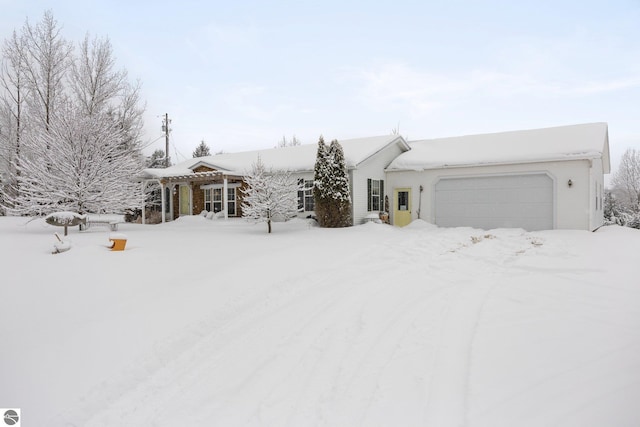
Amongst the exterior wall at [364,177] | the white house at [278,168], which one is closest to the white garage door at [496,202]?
the exterior wall at [364,177]

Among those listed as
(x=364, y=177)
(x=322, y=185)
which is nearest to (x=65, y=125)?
(x=322, y=185)

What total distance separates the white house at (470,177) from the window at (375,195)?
0.05m

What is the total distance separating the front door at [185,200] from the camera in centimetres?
2226

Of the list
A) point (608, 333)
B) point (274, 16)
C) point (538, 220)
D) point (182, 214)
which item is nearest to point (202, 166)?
point (182, 214)

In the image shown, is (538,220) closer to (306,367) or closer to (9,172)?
(306,367)

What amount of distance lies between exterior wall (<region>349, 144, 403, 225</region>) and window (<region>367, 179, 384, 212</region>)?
153mm

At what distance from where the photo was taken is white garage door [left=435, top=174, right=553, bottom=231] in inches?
597

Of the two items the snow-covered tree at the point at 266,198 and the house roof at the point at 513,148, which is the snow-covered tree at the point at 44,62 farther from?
the house roof at the point at 513,148

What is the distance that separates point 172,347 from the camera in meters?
4.96

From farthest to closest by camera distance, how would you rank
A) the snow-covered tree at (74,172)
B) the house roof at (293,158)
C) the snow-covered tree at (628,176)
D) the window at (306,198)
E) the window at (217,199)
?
the snow-covered tree at (628,176) < the window at (217,199) < the window at (306,198) < the house roof at (293,158) < the snow-covered tree at (74,172)

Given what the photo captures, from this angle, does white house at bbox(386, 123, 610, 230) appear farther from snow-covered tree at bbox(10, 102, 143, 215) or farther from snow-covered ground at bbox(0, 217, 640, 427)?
snow-covered tree at bbox(10, 102, 143, 215)

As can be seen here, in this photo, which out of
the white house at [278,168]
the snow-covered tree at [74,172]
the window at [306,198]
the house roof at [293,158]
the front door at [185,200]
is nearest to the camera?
the snow-covered tree at [74,172]

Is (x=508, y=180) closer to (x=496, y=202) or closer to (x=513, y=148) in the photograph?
(x=496, y=202)

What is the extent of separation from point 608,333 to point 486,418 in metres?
2.70
